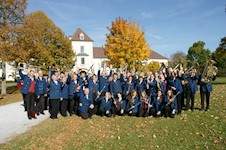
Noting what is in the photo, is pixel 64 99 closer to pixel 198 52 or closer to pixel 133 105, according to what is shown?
pixel 133 105

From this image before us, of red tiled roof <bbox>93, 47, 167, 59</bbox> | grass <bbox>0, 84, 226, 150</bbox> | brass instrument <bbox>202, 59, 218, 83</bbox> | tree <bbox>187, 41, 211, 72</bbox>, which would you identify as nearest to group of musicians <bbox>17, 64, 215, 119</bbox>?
brass instrument <bbox>202, 59, 218, 83</bbox>

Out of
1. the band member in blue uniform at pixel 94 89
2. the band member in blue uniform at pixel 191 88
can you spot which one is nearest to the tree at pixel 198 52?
the band member in blue uniform at pixel 191 88

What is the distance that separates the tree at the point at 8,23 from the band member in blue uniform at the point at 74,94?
37.3ft

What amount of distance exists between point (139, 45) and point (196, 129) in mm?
18568

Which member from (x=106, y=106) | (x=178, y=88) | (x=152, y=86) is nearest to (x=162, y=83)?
(x=152, y=86)

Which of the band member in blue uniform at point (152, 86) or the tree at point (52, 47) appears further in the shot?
the tree at point (52, 47)

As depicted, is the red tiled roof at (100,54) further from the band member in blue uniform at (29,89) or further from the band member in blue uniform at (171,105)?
the band member in blue uniform at (171,105)

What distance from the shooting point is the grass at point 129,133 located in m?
7.27

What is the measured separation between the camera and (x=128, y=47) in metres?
26.1

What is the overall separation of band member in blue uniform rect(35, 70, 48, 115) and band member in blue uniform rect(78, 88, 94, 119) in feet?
6.60

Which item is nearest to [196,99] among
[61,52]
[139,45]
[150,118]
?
[150,118]

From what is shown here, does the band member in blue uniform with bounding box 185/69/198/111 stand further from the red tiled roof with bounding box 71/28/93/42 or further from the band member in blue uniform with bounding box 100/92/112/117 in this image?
the red tiled roof with bounding box 71/28/93/42

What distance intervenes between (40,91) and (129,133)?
5.14 m

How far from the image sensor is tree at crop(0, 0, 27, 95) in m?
19.8
